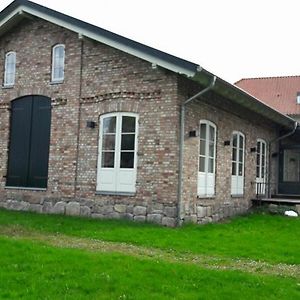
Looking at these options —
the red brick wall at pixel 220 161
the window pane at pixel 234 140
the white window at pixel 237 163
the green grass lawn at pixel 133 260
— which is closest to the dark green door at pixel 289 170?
the red brick wall at pixel 220 161

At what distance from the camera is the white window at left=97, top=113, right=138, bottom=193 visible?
13.5 metres

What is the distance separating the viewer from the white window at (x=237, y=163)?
55.1 ft

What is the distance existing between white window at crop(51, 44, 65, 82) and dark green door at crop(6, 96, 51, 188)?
2.47 feet

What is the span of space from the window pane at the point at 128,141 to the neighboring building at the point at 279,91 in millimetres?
24103

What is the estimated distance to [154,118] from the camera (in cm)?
1327

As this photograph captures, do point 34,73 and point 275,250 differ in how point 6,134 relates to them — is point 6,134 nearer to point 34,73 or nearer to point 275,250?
point 34,73

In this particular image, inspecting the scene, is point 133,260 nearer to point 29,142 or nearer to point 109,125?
point 109,125

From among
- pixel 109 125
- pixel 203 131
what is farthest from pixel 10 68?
pixel 203 131

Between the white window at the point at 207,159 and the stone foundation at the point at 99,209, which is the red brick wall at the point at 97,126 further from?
the white window at the point at 207,159

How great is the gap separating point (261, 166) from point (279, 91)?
65.2 ft

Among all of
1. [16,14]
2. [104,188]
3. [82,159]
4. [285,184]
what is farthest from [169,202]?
[285,184]

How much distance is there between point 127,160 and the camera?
13633mm

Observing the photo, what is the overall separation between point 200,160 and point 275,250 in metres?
4.87

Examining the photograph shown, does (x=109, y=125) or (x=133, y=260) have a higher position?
(x=109, y=125)
